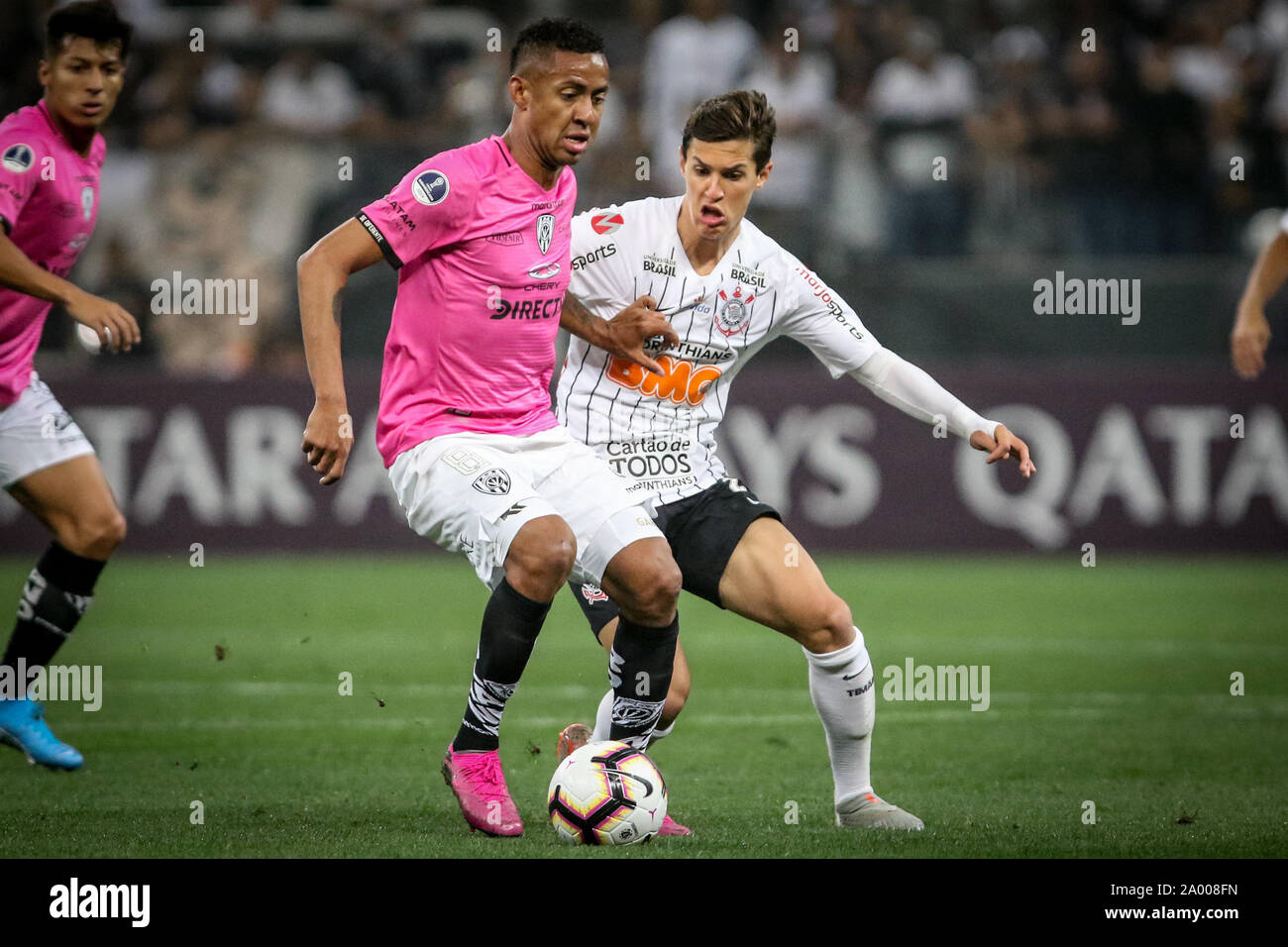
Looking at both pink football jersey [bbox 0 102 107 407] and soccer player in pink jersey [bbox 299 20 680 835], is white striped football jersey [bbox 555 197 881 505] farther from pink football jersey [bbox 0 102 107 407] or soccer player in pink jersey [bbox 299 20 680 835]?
pink football jersey [bbox 0 102 107 407]

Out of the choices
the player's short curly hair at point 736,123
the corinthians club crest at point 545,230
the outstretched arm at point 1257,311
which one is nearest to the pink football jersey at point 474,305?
the corinthians club crest at point 545,230

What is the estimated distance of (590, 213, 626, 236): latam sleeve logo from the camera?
5871mm

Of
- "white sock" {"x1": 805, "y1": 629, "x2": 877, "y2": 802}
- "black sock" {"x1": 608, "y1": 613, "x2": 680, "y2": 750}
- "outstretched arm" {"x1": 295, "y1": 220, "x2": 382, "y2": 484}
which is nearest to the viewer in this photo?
"outstretched arm" {"x1": 295, "y1": 220, "x2": 382, "y2": 484}

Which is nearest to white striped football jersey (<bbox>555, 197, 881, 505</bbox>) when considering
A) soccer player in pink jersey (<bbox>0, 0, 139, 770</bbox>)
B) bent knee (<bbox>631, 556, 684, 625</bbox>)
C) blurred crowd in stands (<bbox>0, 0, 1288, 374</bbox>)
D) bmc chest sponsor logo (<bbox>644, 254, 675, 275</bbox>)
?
bmc chest sponsor logo (<bbox>644, 254, 675, 275</bbox>)

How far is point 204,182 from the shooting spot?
1436 centimetres

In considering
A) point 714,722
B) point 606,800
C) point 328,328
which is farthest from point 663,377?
point 714,722

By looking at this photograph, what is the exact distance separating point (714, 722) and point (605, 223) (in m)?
2.59

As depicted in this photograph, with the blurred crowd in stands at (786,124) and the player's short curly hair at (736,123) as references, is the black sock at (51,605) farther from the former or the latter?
the blurred crowd in stands at (786,124)

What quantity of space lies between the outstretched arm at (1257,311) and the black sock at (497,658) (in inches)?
129

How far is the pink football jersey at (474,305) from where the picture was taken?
5.36 m

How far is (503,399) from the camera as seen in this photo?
5473 mm

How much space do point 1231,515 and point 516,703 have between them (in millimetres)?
7229

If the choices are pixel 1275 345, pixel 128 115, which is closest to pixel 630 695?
pixel 1275 345

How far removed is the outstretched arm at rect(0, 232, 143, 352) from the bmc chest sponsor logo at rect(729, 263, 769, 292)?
196cm
